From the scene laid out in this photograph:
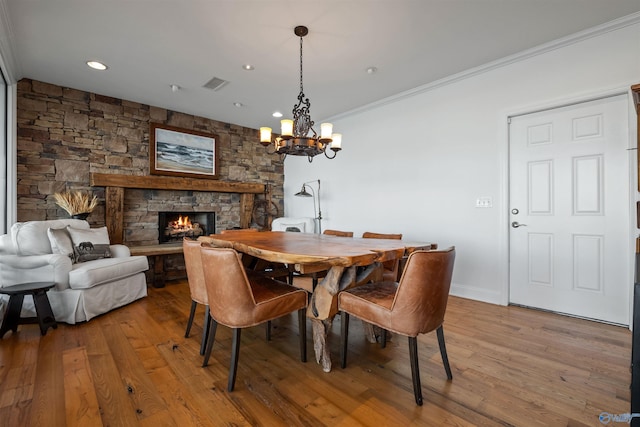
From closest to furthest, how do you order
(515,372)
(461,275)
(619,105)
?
(515,372)
(619,105)
(461,275)

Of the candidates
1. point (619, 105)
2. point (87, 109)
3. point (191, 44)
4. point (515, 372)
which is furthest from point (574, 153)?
point (87, 109)

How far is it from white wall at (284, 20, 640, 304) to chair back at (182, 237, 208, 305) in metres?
2.68

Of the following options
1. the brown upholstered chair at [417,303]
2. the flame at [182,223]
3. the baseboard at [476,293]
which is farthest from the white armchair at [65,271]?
the baseboard at [476,293]

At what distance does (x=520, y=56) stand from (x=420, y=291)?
2.84 m

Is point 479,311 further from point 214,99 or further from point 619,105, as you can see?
point 214,99

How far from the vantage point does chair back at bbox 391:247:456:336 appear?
4.89 feet

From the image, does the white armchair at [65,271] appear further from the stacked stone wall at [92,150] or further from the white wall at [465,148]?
the white wall at [465,148]

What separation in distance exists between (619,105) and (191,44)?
12.6ft

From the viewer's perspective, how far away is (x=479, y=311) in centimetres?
289

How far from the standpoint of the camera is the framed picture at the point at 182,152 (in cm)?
438

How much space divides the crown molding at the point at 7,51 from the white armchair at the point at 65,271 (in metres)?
1.58

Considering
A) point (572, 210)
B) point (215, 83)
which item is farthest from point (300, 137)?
point (572, 210)

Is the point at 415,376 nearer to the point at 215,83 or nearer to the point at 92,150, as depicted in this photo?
the point at 215,83

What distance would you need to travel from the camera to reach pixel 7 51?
8.85 feet
